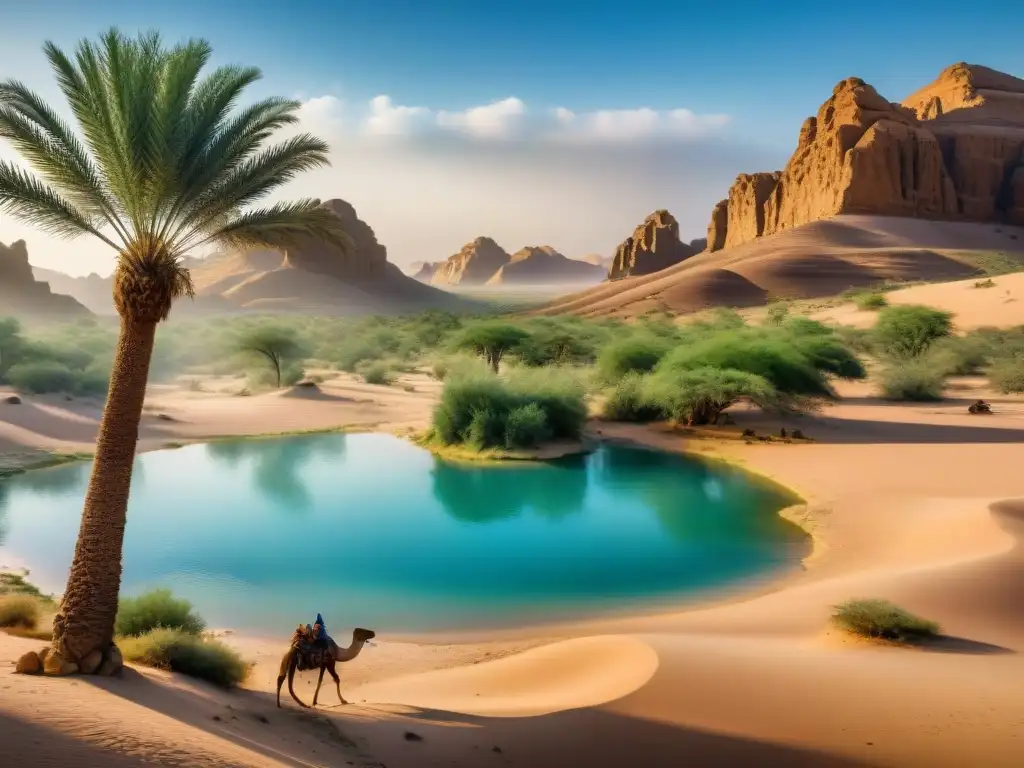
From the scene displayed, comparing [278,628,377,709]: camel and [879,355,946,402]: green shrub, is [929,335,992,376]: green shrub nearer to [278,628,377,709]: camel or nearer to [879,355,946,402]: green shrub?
[879,355,946,402]: green shrub

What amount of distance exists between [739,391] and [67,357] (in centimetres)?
3064

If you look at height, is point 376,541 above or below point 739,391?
below

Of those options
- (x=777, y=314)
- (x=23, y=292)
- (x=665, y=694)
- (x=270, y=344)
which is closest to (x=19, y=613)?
(x=665, y=694)

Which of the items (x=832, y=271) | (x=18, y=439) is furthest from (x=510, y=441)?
(x=832, y=271)

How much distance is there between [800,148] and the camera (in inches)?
4473

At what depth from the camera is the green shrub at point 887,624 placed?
8891 millimetres

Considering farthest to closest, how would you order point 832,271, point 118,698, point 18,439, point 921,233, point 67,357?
point 921,233, point 832,271, point 67,357, point 18,439, point 118,698

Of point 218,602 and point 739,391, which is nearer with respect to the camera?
point 218,602

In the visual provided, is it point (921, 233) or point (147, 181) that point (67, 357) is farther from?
point (921, 233)

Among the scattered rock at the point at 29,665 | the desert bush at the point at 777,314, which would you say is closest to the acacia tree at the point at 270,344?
the desert bush at the point at 777,314

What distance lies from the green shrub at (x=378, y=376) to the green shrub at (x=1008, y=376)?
27662 millimetres

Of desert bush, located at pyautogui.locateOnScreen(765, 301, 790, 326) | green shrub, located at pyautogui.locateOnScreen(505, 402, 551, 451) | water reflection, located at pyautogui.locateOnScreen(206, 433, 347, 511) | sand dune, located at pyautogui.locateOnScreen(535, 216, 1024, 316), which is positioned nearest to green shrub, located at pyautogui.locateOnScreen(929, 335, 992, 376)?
desert bush, located at pyautogui.locateOnScreen(765, 301, 790, 326)

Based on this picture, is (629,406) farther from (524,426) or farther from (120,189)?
(120,189)

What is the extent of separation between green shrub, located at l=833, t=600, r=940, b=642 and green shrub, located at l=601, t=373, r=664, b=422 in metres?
18.8
